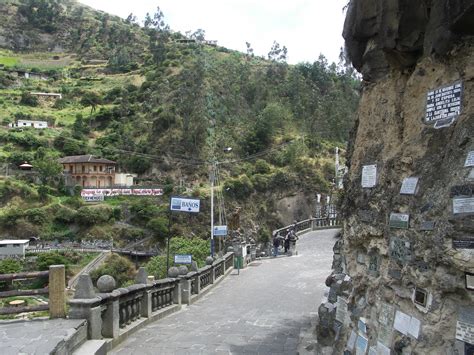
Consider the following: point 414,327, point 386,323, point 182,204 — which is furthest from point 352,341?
point 182,204

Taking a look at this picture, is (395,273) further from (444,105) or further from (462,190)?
(444,105)

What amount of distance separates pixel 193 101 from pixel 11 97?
1958 inches

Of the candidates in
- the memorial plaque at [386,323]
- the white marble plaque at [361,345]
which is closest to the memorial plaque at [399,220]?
the memorial plaque at [386,323]

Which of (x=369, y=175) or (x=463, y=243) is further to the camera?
(x=369, y=175)

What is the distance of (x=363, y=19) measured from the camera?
612 cm

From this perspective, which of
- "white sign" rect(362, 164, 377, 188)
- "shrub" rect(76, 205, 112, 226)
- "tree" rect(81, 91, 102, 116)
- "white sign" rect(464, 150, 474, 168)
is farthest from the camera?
"tree" rect(81, 91, 102, 116)

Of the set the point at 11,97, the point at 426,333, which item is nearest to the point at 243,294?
the point at 426,333

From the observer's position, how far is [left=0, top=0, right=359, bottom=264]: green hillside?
5494 centimetres

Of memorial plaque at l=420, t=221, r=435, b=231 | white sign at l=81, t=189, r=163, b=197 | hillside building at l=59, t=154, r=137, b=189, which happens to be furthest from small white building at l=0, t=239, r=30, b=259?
memorial plaque at l=420, t=221, r=435, b=231

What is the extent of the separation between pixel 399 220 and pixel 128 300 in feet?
21.9

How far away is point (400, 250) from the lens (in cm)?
482

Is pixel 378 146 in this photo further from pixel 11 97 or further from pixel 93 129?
pixel 11 97

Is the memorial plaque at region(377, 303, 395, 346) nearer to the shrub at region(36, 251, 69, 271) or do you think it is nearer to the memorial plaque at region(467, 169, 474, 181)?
the memorial plaque at region(467, 169, 474, 181)

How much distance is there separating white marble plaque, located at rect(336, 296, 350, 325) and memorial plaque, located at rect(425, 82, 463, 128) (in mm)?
2963
